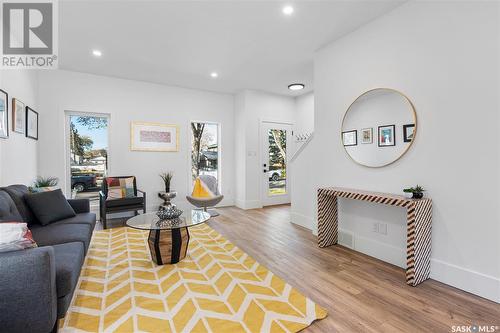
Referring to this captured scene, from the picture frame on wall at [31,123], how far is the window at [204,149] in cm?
270

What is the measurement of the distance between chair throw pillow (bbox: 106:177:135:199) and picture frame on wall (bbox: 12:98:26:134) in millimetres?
1349

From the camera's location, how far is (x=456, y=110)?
7.06 feet

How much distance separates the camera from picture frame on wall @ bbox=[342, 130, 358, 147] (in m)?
3.02

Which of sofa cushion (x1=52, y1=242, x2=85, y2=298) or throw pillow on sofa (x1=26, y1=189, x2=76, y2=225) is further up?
throw pillow on sofa (x1=26, y1=189, x2=76, y2=225)

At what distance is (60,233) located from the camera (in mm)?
2279

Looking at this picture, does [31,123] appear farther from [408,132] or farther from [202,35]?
[408,132]

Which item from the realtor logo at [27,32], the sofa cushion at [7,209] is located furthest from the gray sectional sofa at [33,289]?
the realtor logo at [27,32]

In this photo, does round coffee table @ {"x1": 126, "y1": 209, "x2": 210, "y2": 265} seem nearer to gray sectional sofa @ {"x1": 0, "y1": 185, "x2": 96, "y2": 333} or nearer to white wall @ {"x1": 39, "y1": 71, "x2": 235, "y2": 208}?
gray sectional sofa @ {"x1": 0, "y1": 185, "x2": 96, "y2": 333}

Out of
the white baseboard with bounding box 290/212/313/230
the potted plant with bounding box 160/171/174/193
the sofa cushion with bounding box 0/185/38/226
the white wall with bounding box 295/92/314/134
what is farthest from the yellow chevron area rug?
the white wall with bounding box 295/92/314/134

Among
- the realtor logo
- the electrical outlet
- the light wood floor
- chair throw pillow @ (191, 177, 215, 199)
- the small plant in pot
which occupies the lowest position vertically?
the light wood floor

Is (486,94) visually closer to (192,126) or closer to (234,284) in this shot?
(234,284)

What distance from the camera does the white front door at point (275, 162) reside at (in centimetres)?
579

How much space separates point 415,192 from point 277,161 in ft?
12.6

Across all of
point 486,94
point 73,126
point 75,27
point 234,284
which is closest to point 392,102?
point 486,94
